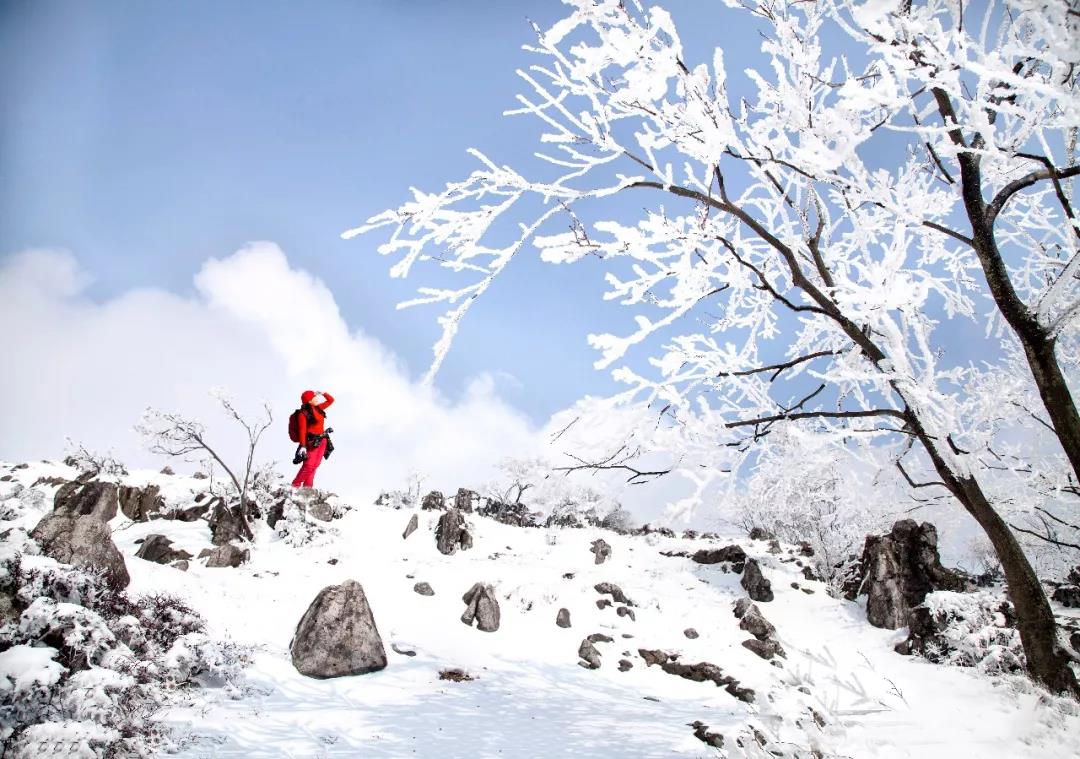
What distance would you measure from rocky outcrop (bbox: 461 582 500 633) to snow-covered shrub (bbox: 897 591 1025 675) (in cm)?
788

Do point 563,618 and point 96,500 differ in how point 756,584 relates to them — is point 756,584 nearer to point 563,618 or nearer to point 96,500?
point 563,618

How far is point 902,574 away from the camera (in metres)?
11.0

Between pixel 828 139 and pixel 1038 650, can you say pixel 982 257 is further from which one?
pixel 1038 650

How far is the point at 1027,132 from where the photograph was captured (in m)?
2.79

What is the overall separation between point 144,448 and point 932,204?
17.2 meters

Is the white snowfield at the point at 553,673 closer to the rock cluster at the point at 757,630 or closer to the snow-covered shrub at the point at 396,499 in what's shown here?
the rock cluster at the point at 757,630

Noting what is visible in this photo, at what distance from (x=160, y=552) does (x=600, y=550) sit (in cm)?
1085

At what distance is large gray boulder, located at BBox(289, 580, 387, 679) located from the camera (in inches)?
270

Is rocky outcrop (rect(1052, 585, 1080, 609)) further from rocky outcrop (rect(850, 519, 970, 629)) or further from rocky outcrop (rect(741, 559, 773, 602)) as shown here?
rocky outcrop (rect(741, 559, 773, 602))

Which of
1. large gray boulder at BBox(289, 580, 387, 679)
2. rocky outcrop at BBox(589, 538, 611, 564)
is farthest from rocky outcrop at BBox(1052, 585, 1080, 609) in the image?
large gray boulder at BBox(289, 580, 387, 679)

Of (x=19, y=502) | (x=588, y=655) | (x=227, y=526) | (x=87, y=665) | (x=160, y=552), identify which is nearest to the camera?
(x=87, y=665)

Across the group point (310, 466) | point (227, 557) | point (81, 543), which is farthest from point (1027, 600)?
point (310, 466)

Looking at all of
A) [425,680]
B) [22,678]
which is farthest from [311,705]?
[22,678]

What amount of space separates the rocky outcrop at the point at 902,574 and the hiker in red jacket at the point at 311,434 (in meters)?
14.4
